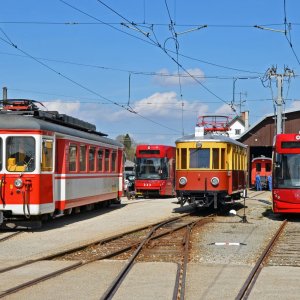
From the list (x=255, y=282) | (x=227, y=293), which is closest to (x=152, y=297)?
(x=227, y=293)

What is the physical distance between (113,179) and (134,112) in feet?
34.6

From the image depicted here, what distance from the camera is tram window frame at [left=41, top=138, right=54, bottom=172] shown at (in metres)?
15.4

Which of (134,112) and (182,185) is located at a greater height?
(134,112)

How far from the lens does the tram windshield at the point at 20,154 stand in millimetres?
15164

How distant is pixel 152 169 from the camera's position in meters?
34.7

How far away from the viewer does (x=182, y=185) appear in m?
21.1

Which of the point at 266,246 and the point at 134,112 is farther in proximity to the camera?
the point at 134,112

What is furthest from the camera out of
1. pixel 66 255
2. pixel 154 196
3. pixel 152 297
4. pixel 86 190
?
pixel 154 196

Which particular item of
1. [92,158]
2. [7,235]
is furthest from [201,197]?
[7,235]

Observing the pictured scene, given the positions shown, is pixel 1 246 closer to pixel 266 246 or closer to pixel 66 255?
pixel 66 255

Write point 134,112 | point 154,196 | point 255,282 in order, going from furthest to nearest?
point 154,196 → point 134,112 → point 255,282

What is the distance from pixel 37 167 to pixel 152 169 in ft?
65.2

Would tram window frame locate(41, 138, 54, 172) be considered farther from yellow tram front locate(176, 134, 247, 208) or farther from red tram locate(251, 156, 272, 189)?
red tram locate(251, 156, 272, 189)

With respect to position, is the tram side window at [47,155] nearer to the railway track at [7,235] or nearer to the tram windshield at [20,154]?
the tram windshield at [20,154]
